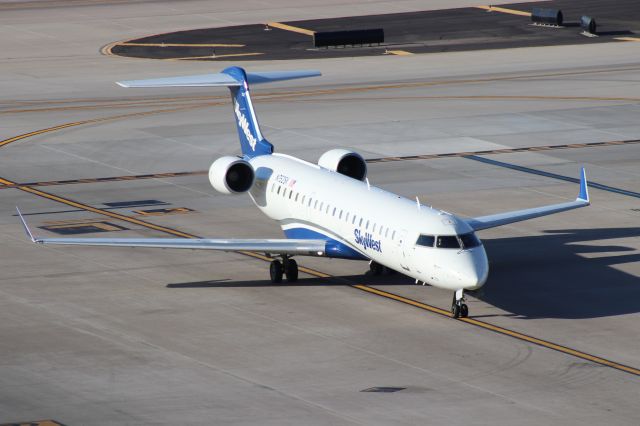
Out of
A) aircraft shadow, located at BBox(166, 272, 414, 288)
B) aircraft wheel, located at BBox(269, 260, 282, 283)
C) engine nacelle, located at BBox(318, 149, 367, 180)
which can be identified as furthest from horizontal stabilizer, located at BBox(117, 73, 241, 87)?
aircraft wheel, located at BBox(269, 260, 282, 283)

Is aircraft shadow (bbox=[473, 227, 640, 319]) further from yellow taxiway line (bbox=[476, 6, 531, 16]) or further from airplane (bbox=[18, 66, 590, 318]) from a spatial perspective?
yellow taxiway line (bbox=[476, 6, 531, 16])

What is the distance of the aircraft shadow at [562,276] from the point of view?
34062 millimetres

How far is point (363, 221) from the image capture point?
115ft

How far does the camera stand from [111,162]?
5503cm

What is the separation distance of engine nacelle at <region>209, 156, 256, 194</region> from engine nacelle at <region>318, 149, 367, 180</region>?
2570 millimetres

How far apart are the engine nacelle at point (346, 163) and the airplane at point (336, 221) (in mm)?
29

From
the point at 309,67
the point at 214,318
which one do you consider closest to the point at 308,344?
the point at 214,318

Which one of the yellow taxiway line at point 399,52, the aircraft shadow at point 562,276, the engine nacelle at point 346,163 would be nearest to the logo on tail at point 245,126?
the engine nacelle at point 346,163

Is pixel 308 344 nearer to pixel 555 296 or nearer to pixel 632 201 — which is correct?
pixel 555 296

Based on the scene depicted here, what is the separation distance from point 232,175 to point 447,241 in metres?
8.35

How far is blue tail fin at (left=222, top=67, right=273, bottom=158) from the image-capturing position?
138 ft

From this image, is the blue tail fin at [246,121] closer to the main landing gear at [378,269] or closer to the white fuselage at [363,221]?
the white fuselage at [363,221]

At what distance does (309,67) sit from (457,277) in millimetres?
46657

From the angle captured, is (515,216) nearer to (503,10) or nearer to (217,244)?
(217,244)
